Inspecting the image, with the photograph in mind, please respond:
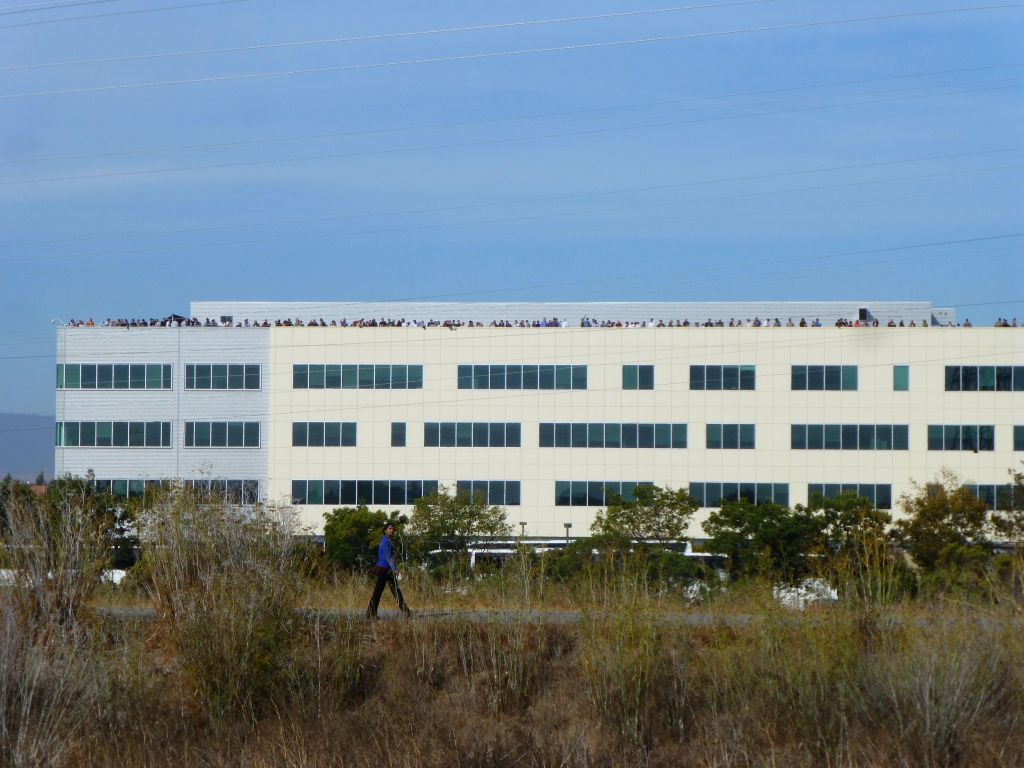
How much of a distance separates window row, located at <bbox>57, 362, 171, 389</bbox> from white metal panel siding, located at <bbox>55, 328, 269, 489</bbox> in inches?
12.7

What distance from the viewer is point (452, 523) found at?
5656cm

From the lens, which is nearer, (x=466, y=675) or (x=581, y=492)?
(x=466, y=675)

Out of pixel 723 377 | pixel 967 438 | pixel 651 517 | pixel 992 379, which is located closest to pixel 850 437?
pixel 967 438

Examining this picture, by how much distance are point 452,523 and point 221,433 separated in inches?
843

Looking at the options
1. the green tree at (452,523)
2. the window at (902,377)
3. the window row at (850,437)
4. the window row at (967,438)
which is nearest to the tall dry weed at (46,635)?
the green tree at (452,523)

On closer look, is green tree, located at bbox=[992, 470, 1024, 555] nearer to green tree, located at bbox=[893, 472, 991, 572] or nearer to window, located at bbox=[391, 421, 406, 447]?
green tree, located at bbox=[893, 472, 991, 572]

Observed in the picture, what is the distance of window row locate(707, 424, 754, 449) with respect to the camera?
68.2 m

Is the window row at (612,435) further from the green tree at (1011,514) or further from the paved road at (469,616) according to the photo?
the paved road at (469,616)

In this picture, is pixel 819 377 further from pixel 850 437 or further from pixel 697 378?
pixel 697 378

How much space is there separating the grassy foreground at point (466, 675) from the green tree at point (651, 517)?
32.3 m

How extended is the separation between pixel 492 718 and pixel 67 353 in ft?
200

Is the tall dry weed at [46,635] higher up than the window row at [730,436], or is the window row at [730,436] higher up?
the window row at [730,436]

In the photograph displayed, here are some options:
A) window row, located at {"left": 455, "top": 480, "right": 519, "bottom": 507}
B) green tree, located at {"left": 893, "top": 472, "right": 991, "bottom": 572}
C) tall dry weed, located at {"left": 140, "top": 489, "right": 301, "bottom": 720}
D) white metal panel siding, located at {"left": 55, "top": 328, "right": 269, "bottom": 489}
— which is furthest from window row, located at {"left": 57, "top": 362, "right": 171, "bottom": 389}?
tall dry weed, located at {"left": 140, "top": 489, "right": 301, "bottom": 720}

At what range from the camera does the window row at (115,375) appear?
7225cm
